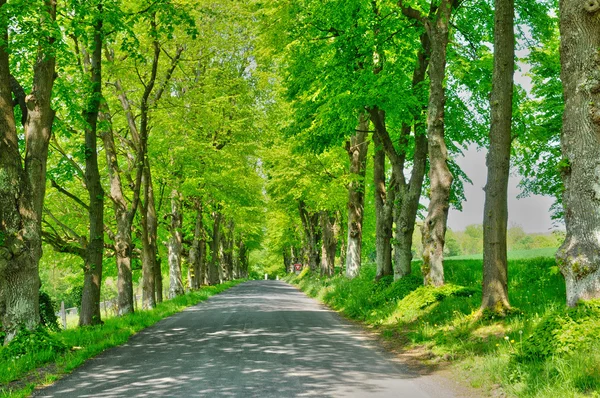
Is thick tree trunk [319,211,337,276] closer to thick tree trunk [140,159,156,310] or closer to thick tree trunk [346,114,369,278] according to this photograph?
thick tree trunk [346,114,369,278]

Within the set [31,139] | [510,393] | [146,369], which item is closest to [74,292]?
[31,139]

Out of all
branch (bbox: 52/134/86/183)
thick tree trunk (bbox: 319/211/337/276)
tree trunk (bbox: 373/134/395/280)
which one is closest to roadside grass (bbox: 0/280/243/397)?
branch (bbox: 52/134/86/183)

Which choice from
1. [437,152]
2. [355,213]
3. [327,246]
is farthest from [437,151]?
[327,246]

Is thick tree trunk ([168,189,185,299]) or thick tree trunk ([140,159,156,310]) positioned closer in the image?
thick tree trunk ([140,159,156,310])

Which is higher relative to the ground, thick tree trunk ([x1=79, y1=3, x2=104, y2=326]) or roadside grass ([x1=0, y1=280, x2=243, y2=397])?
thick tree trunk ([x1=79, y1=3, x2=104, y2=326])

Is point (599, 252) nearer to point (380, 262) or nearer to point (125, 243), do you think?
point (380, 262)

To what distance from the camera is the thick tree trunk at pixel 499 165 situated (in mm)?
9500

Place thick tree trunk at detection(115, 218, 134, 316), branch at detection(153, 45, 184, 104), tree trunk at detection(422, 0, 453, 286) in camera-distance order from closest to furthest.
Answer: tree trunk at detection(422, 0, 453, 286), thick tree trunk at detection(115, 218, 134, 316), branch at detection(153, 45, 184, 104)

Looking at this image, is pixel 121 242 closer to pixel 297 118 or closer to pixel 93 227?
pixel 93 227

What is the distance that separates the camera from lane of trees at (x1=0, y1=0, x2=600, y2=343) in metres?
9.56

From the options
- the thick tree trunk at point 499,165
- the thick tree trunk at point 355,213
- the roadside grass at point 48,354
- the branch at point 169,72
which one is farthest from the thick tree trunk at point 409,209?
the branch at point 169,72

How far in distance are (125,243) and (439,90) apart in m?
11.7

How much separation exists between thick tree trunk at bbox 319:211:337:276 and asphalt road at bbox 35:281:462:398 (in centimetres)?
2207

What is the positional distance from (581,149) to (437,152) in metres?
6.04
